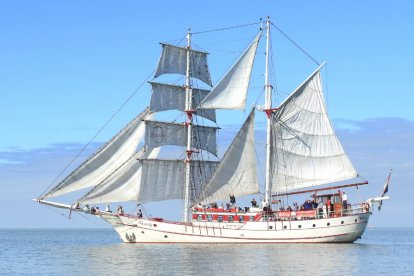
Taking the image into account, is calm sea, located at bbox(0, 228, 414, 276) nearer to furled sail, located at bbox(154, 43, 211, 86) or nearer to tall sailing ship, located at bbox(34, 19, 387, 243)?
tall sailing ship, located at bbox(34, 19, 387, 243)

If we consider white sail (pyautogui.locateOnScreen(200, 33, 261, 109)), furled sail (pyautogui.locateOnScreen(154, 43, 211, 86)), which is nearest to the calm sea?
white sail (pyautogui.locateOnScreen(200, 33, 261, 109))

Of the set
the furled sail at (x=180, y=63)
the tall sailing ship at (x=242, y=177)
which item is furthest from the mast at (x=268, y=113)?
the furled sail at (x=180, y=63)

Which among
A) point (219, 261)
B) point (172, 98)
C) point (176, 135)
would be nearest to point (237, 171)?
point (176, 135)

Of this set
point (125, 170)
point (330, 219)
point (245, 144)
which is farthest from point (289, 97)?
point (125, 170)

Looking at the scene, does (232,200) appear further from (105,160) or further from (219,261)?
(219,261)

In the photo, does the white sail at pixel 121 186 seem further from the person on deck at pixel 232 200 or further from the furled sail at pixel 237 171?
the person on deck at pixel 232 200

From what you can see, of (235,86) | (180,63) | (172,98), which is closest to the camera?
(235,86)

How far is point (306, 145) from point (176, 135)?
14126 millimetres

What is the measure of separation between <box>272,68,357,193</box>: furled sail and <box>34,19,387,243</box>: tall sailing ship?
0.32 ft

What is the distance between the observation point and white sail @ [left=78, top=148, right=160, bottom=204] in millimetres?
67875

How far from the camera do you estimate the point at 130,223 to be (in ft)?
236

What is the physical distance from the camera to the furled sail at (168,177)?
71.2 meters

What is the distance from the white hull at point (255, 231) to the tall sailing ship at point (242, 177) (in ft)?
0.31

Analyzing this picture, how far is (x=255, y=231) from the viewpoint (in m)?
67.8
